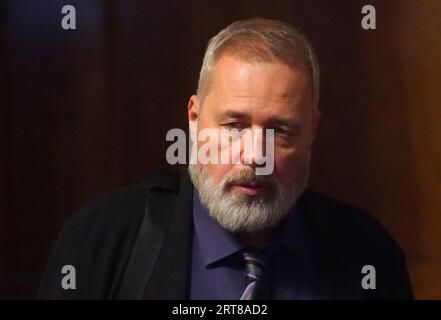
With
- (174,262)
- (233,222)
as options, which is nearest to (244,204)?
(233,222)

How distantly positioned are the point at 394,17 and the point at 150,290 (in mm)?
638

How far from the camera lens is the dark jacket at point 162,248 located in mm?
861

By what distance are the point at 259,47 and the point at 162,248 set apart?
1.08 feet

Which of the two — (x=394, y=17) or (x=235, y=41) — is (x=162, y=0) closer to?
(x=235, y=41)

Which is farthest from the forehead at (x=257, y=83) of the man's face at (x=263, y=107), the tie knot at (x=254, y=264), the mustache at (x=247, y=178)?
the tie knot at (x=254, y=264)

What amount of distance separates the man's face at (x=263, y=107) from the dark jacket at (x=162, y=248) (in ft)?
0.32

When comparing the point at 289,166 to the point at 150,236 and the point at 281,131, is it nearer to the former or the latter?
the point at 281,131

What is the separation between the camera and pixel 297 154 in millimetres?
919

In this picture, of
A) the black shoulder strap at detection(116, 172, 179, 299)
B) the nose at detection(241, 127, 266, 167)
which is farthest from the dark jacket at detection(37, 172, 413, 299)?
the nose at detection(241, 127, 266, 167)

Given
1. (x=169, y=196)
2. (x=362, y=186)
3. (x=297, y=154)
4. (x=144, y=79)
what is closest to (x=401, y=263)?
(x=362, y=186)

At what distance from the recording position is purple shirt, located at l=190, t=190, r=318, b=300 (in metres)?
0.88

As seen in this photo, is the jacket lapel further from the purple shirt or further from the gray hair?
the gray hair

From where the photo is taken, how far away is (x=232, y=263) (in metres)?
0.89

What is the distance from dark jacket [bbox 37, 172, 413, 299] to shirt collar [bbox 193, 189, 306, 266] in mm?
19
